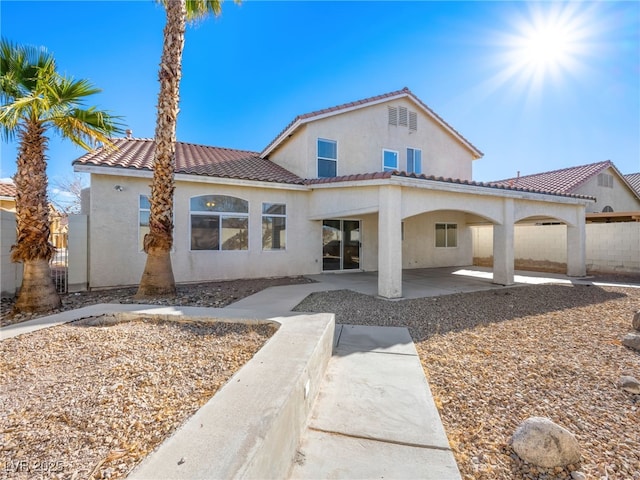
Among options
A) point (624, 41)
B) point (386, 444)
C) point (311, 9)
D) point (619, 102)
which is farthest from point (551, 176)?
point (386, 444)

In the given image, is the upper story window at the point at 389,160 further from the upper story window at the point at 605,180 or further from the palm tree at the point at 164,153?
the upper story window at the point at 605,180

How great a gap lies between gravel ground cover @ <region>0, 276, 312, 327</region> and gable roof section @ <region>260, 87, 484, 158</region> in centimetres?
721

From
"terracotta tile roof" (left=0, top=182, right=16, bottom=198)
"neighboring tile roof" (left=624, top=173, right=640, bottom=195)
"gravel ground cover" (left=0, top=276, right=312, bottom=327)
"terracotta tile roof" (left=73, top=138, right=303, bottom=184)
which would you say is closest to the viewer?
"gravel ground cover" (left=0, top=276, right=312, bottom=327)

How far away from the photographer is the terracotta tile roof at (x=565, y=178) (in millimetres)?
17469

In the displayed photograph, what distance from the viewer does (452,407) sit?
137 inches

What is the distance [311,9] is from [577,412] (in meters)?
14.1

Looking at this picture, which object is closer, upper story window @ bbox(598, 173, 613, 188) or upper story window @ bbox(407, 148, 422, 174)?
upper story window @ bbox(407, 148, 422, 174)

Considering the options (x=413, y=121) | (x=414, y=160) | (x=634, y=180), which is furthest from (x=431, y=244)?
(x=634, y=180)

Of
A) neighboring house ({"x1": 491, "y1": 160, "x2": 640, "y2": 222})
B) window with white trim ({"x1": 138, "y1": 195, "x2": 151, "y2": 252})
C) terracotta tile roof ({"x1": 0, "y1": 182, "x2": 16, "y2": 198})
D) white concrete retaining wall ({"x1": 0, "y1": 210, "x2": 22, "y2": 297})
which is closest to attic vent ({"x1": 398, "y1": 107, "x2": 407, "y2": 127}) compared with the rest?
neighboring house ({"x1": 491, "y1": 160, "x2": 640, "y2": 222})

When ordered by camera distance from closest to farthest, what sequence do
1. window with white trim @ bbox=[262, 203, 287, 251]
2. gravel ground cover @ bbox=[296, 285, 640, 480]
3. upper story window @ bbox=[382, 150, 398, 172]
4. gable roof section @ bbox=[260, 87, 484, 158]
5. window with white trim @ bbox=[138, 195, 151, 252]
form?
gravel ground cover @ bbox=[296, 285, 640, 480] < window with white trim @ bbox=[138, 195, 151, 252] < window with white trim @ bbox=[262, 203, 287, 251] < gable roof section @ bbox=[260, 87, 484, 158] < upper story window @ bbox=[382, 150, 398, 172]

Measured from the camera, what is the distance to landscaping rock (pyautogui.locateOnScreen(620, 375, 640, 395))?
3.80 m

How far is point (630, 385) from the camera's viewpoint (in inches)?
151

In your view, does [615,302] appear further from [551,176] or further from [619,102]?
[551,176]

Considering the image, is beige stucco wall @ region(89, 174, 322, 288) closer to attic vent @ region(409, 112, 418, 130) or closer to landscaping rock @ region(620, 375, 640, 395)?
attic vent @ region(409, 112, 418, 130)
